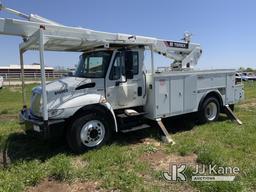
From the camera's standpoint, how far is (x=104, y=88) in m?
6.75

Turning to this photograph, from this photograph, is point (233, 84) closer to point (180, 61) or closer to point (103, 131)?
point (180, 61)

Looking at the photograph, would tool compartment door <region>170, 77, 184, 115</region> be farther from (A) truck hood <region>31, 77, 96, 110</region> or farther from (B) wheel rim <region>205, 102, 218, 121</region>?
(A) truck hood <region>31, 77, 96, 110</region>

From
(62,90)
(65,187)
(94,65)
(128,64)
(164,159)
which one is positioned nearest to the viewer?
(65,187)

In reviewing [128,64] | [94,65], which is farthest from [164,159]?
[94,65]

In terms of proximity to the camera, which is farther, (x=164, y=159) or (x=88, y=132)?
(x=88, y=132)

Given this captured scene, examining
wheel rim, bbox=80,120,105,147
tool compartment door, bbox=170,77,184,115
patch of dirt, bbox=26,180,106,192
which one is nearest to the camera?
patch of dirt, bbox=26,180,106,192

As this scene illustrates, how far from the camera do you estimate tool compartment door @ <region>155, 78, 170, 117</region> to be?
24.3 feet

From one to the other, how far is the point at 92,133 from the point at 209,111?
4.41 meters

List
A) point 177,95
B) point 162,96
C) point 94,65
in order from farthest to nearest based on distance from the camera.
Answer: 1. point 177,95
2. point 162,96
3. point 94,65

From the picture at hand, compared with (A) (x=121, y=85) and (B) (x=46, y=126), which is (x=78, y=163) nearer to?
(B) (x=46, y=126)

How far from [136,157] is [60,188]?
1.80m

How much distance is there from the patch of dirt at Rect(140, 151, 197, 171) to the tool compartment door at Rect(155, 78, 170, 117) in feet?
5.20

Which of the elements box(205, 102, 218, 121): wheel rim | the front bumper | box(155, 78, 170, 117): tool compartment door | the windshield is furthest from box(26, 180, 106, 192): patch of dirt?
box(205, 102, 218, 121): wheel rim

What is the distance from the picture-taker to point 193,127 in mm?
8367
